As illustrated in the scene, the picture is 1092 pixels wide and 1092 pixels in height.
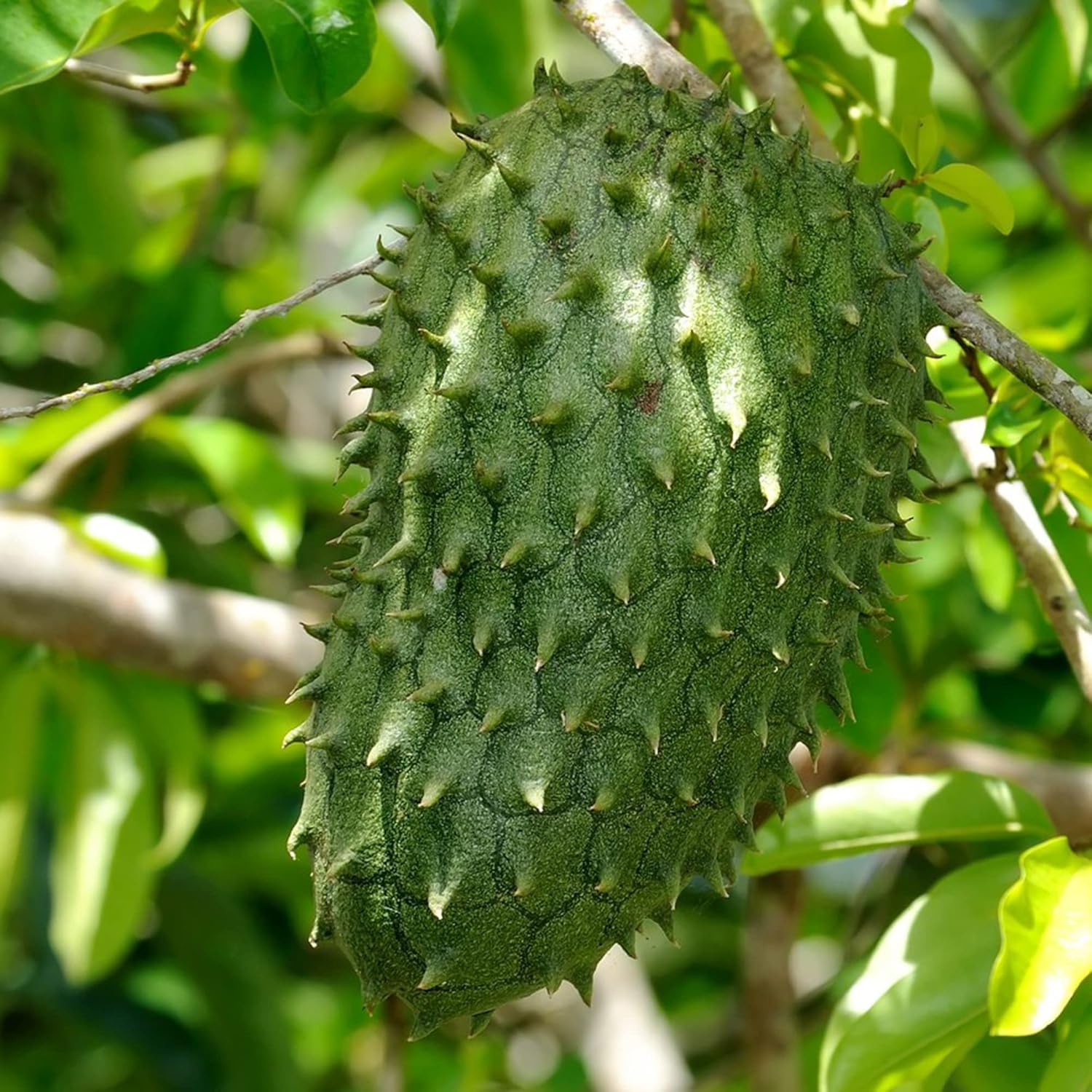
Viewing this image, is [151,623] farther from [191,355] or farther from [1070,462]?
[1070,462]

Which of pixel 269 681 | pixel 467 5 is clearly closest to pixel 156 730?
pixel 269 681

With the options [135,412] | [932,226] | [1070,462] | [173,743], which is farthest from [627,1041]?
[932,226]

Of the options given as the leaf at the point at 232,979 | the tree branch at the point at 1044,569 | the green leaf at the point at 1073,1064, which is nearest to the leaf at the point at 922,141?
the tree branch at the point at 1044,569

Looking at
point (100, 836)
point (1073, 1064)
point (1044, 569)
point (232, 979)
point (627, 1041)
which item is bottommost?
point (232, 979)

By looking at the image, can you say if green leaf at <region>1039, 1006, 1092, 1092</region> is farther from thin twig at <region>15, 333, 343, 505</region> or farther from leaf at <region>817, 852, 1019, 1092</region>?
thin twig at <region>15, 333, 343, 505</region>

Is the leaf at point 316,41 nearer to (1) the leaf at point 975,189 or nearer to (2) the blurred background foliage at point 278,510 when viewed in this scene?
(2) the blurred background foliage at point 278,510
